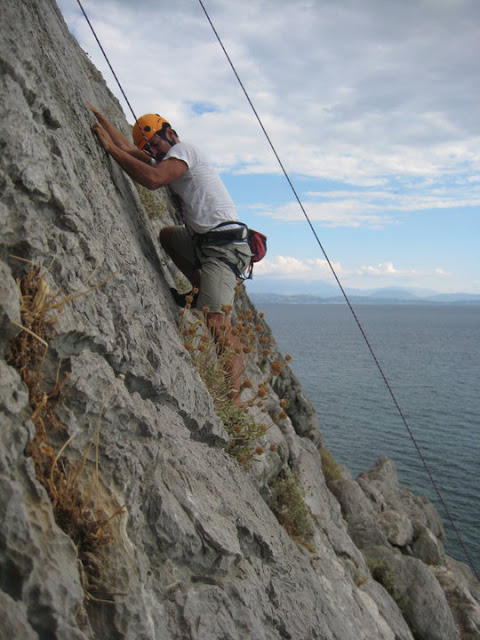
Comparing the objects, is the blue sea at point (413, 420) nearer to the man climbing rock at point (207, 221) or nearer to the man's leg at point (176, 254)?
the man's leg at point (176, 254)

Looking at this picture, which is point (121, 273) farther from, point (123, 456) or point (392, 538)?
point (392, 538)

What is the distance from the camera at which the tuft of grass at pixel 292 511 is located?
8.80 metres

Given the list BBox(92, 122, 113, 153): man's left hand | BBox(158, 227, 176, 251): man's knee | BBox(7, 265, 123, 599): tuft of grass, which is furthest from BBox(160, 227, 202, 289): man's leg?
BBox(7, 265, 123, 599): tuft of grass

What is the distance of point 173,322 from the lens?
6.98m

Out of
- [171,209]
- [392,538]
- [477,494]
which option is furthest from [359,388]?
[171,209]

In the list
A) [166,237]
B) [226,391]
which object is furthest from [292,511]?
[166,237]

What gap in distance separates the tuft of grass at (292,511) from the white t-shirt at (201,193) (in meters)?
4.71

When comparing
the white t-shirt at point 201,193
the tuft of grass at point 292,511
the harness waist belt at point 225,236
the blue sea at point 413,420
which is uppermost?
the white t-shirt at point 201,193

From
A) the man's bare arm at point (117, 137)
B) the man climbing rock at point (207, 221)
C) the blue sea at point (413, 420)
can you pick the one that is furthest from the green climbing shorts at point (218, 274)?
the blue sea at point (413, 420)

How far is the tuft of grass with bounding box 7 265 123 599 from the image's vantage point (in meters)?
3.47

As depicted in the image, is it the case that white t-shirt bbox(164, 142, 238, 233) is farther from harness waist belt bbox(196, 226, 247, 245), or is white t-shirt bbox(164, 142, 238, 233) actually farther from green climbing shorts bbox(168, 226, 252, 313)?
green climbing shorts bbox(168, 226, 252, 313)

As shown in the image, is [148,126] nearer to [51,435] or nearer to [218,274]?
[218,274]

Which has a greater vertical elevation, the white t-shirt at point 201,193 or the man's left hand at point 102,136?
the man's left hand at point 102,136

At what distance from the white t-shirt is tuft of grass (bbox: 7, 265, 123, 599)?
3.43 meters
